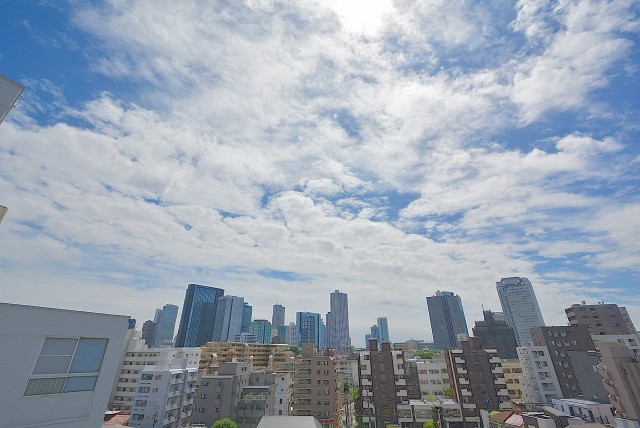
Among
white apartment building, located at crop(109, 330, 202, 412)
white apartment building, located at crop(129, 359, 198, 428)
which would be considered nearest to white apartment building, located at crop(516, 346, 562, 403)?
white apartment building, located at crop(129, 359, 198, 428)

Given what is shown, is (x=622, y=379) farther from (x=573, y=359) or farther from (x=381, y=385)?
(x=381, y=385)

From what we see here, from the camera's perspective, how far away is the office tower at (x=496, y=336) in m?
122

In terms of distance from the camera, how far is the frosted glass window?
1034cm

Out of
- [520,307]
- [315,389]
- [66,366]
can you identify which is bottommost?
[315,389]

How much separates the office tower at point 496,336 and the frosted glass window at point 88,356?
135 m

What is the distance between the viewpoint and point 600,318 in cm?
8419

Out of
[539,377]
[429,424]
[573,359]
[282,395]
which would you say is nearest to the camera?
[429,424]

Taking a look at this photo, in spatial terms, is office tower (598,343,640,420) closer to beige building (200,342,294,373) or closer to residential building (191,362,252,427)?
residential building (191,362,252,427)

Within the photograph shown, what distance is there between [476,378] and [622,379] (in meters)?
27.3

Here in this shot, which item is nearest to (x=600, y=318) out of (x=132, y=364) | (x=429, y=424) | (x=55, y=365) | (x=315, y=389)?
(x=429, y=424)

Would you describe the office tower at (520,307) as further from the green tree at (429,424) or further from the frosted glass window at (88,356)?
the frosted glass window at (88,356)

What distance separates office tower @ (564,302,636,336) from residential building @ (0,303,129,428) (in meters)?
109

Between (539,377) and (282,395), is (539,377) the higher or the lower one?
the higher one

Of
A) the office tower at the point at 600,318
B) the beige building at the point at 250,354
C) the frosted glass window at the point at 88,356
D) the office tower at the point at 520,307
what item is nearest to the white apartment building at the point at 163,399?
the beige building at the point at 250,354
